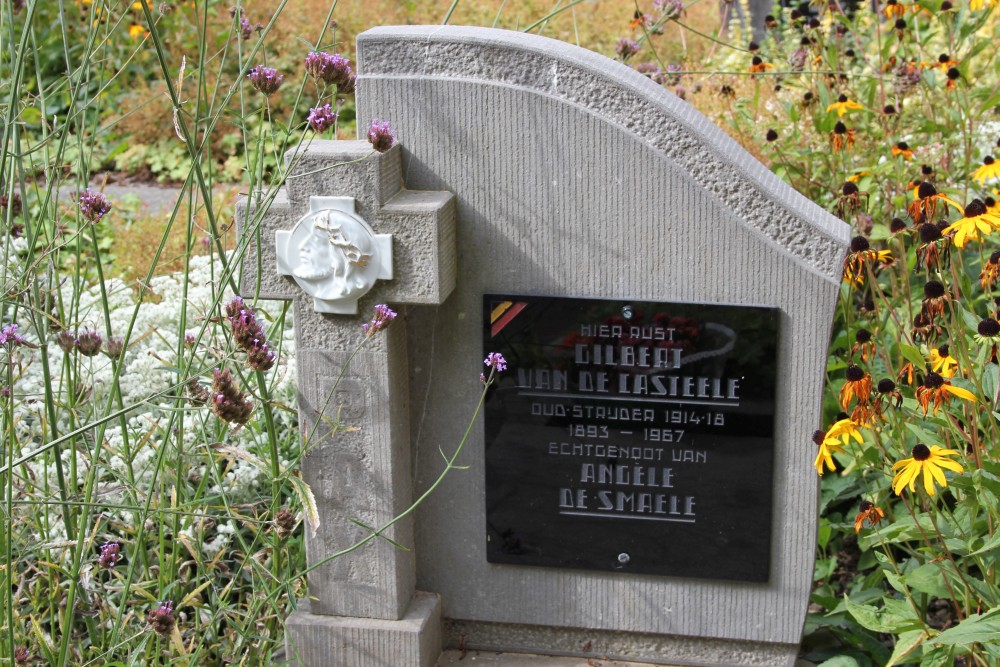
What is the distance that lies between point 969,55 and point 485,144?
6.37 ft

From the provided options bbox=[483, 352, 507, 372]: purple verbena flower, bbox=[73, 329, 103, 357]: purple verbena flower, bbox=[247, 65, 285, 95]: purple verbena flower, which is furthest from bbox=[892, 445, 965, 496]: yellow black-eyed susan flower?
bbox=[73, 329, 103, 357]: purple verbena flower

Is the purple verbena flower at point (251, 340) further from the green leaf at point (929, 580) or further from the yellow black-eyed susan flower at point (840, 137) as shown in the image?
the yellow black-eyed susan flower at point (840, 137)

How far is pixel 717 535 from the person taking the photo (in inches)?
106

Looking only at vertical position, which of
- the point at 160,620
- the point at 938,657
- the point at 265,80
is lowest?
the point at 938,657

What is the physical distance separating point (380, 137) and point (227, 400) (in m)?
0.66

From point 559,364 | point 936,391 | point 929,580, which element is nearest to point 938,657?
point 929,580

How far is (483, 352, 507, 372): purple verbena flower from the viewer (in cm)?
242

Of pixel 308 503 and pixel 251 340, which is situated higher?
pixel 251 340

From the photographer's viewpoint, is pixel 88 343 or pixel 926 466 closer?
pixel 926 466

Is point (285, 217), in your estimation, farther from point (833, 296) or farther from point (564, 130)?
point (833, 296)

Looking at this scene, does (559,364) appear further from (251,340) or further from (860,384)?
(251,340)

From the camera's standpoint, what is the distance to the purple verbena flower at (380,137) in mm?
2379

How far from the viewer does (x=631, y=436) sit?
266cm

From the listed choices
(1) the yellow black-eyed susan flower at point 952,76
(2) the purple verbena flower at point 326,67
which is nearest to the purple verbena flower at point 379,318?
(2) the purple verbena flower at point 326,67
